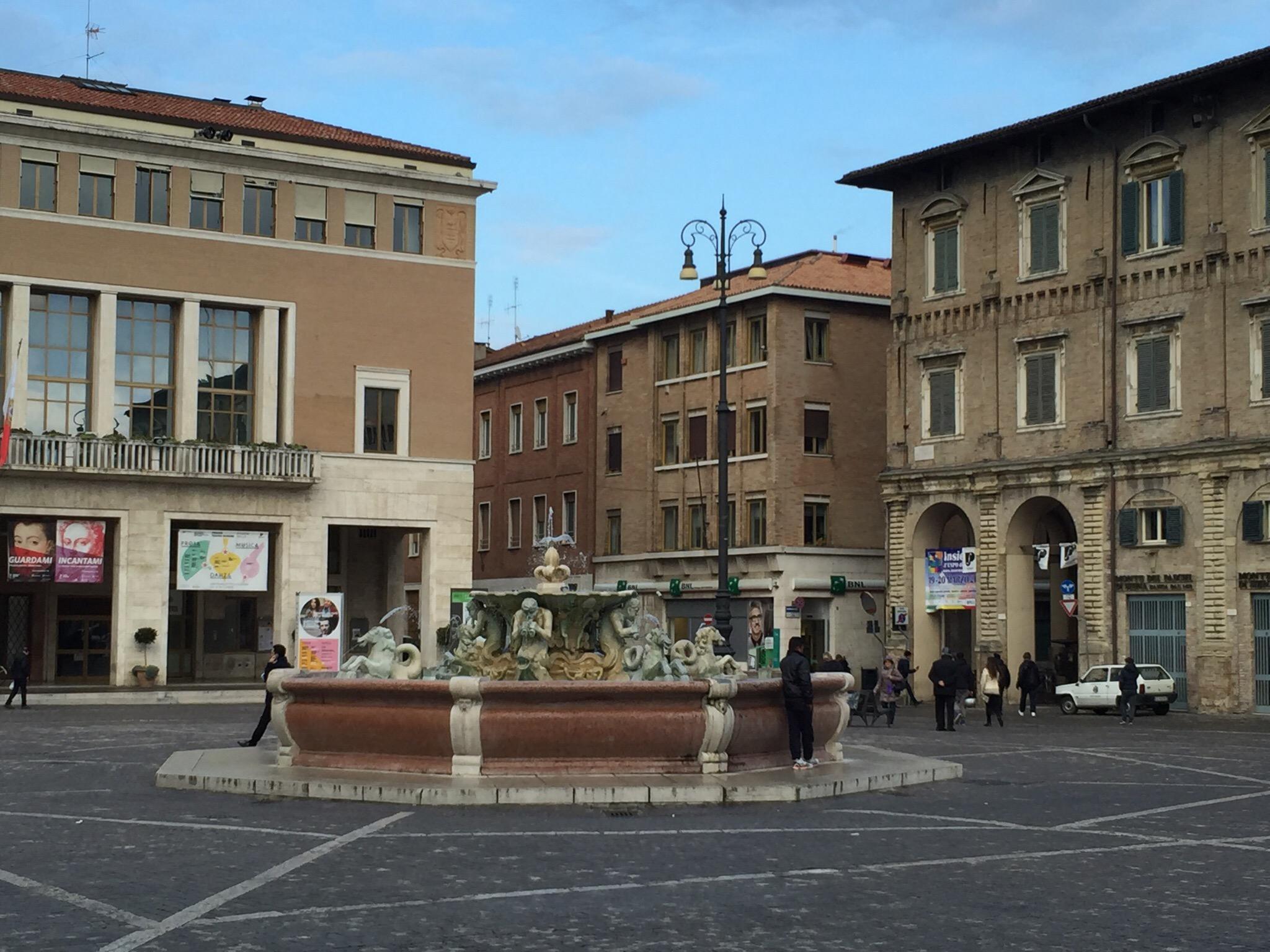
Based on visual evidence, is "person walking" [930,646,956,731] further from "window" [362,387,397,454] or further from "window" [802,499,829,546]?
"window" [802,499,829,546]

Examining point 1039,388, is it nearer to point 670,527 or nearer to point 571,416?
point 670,527

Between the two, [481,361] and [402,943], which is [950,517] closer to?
[481,361]

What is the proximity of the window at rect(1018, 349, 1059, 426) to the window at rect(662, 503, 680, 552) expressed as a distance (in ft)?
57.9

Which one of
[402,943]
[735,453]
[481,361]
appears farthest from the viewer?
[481,361]

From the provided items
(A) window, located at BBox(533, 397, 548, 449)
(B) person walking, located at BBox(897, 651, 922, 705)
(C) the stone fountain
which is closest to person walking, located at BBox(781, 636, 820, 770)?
(C) the stone fountain

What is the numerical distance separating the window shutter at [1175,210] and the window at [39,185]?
93.7ft

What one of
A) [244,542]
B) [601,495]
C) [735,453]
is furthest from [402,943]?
[601,495]

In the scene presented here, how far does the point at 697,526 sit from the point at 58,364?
23.0 metres

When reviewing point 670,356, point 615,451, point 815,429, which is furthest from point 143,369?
point 615,451

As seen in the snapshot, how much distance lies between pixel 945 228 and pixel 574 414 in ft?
71.2

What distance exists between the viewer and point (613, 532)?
67.2 meters

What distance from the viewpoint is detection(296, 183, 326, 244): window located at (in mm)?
51688

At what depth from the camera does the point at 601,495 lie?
67750 millimetres

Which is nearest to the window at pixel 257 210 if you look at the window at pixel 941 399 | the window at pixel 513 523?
the window at pixel 941 399
